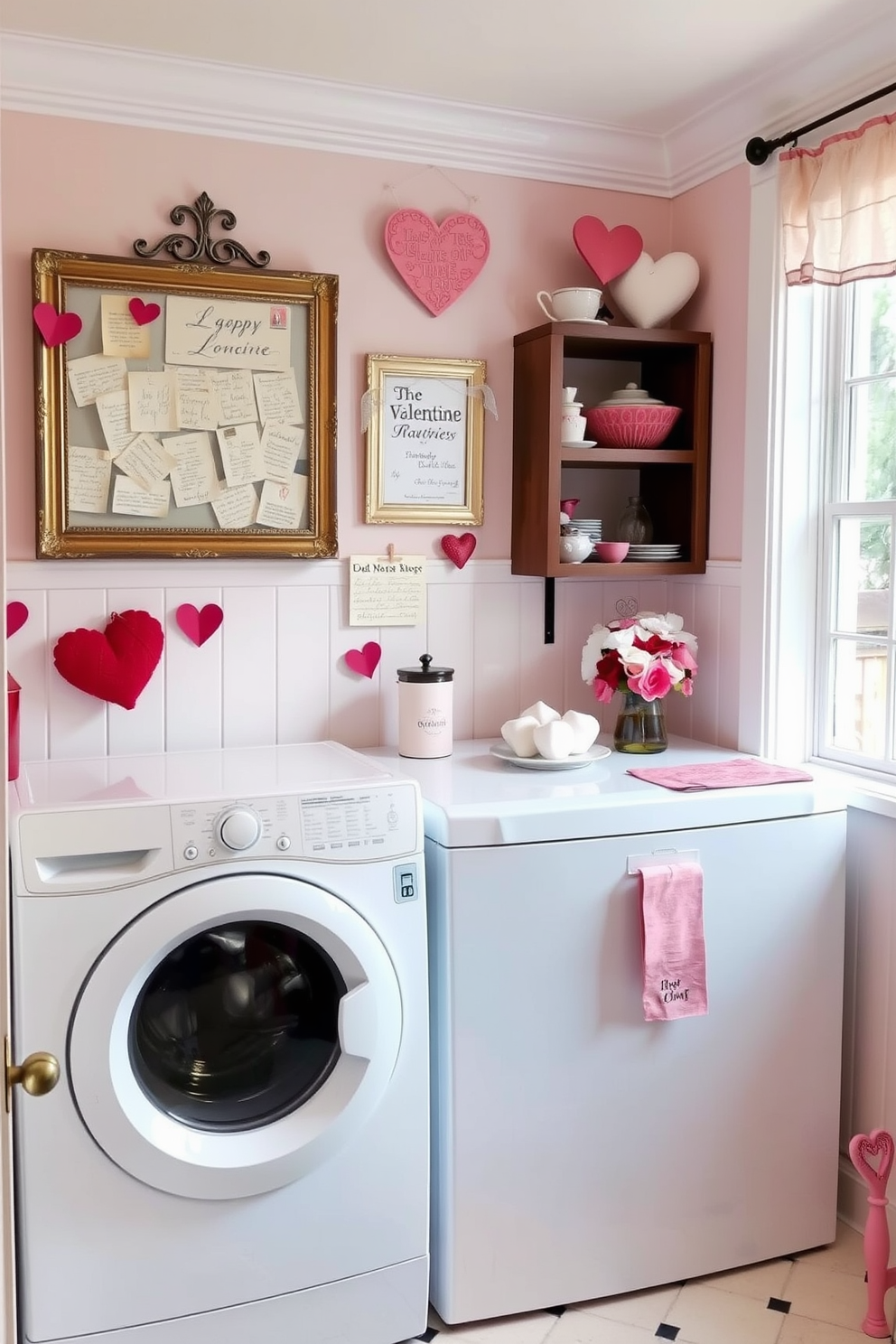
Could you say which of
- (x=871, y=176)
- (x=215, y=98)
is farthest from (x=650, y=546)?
(x=215, y=98)

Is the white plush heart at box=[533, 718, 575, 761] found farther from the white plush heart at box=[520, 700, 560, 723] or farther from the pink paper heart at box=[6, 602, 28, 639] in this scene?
the pink paper heart at box=[6, 602, 28, 639]

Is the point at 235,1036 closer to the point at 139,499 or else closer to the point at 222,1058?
the point at 222,1058

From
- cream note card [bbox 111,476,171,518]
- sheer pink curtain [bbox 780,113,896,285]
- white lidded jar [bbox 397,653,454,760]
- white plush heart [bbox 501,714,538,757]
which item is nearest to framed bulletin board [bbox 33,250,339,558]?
cream note card [bbox 111,476,171,518]

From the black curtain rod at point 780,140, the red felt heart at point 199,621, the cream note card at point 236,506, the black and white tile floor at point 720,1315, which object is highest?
the black curtain rod at point 780,140

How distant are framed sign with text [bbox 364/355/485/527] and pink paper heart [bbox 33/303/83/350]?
0.64m

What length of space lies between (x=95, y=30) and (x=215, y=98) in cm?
27

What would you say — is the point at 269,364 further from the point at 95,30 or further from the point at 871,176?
the point at 871,176

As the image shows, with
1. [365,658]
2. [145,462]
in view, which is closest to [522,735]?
[365,658]

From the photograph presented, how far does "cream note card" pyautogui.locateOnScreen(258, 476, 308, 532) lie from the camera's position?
8.57 ft

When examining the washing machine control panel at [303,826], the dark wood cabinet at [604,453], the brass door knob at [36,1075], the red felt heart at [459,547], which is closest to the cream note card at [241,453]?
the red felt heart at [459,547]

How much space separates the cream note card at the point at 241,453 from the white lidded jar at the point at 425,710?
0.54m

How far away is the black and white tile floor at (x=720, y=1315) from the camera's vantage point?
7.02 feet

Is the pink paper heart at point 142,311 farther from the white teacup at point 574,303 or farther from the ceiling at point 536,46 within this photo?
the white teacup at point 574,303

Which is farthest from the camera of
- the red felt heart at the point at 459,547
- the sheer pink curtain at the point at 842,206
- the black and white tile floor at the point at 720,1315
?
the red felt heart at the point at 459,547
